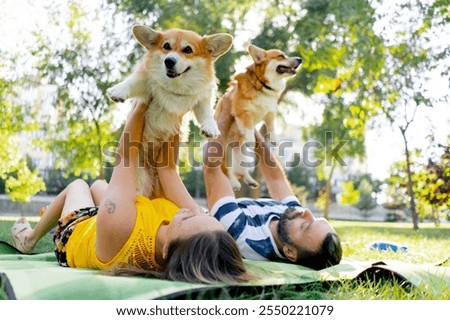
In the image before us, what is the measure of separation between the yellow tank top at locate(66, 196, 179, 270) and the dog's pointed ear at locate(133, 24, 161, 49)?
0.66m

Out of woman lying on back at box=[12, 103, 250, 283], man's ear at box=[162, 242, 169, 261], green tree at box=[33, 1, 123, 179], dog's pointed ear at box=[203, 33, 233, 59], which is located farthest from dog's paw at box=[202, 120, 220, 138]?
green tree at box=[33, 1, 123, 179]

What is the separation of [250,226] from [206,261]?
2.60 feet

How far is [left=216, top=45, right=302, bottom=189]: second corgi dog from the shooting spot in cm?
310

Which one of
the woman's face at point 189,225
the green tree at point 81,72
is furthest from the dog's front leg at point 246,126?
the green tree at point 81,72

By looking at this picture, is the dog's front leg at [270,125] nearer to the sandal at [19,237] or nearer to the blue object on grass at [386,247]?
the blue object on grass at [386,247]

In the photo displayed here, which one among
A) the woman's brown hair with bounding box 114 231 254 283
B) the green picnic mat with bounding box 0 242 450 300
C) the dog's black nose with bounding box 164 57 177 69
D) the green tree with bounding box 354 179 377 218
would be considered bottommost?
the green tree with bounding box 354 179 377 218

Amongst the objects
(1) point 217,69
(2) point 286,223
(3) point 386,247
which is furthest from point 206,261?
(1) point 217,69

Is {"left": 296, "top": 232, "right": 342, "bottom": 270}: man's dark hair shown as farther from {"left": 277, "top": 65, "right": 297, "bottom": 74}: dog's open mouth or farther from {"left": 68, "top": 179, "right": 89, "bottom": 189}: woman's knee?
{"left": 277, "top": 65, "right": 297, "bottom": 74}: dog's open mouth

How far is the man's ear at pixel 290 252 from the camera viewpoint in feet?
7.05

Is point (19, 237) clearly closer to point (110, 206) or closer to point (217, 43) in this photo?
point (110, 206)

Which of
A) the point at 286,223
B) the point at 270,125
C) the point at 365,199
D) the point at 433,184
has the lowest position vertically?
the point at 365,199

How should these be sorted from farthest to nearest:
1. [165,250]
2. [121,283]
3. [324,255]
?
[324,255], [165,250], [121,283]

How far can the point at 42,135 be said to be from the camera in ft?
24.8

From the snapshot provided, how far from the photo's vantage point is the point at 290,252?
217 cm
